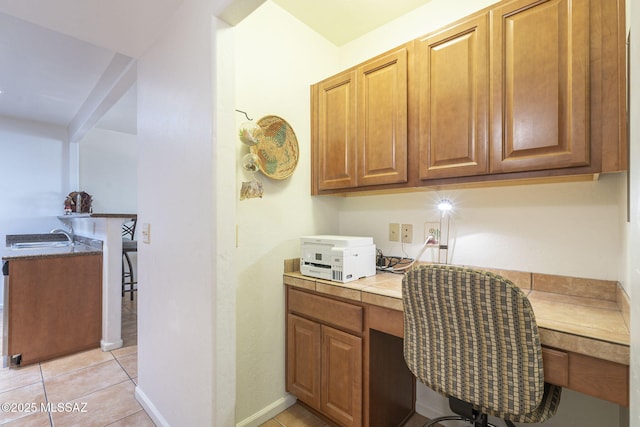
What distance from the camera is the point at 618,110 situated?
106cm

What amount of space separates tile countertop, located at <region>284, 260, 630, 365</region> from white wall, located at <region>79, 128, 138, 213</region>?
4.04 meters

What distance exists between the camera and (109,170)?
453cm

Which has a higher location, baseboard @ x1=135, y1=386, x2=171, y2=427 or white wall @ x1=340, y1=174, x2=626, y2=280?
white wall @ x1=340, y1=174, x2=626, y2=280

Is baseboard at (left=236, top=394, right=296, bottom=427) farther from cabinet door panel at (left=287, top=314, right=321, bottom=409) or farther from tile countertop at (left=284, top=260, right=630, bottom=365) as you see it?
tile countertop at (left=284, top=260, right=630, bottom=365)

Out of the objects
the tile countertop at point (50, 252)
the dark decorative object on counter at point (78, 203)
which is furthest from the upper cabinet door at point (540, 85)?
the dark decorative object on counter at point (78, 203)

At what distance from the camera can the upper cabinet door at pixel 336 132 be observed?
1.88m

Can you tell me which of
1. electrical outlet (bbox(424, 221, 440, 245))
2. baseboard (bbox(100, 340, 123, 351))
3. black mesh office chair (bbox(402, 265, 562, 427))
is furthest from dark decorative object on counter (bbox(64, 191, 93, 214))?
black mesh office chair (bbox(402, 265, 562, 427))

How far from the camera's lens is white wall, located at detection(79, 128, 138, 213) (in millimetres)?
4312

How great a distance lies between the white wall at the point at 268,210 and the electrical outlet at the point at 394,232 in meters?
0.56

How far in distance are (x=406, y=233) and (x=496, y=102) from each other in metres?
0.94

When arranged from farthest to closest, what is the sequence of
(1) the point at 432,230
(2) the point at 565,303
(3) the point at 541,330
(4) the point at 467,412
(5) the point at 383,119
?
(1) the point at 432,230 < (5) the point at 383,119 < (2) the point at 565,303 < (4) the point at 467,412 < (3) the point at 541,330

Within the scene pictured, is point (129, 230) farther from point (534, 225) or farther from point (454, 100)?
point (534, 225)

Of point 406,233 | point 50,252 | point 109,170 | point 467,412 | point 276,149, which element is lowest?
point 467,412

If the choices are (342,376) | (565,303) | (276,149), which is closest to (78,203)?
(276,149)
